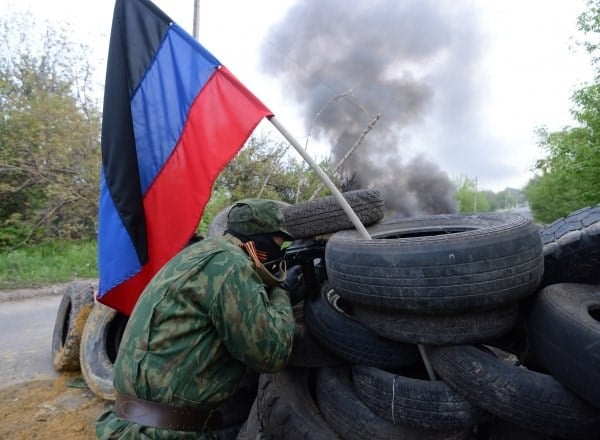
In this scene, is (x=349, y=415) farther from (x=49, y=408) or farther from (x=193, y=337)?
(x=49, y=408)

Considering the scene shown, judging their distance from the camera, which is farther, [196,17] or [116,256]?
[196,17]

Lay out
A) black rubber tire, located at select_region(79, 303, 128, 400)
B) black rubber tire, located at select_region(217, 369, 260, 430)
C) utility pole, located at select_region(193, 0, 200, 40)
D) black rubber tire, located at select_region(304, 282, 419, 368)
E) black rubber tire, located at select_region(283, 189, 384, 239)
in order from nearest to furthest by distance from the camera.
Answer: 1. black rubber tire, located at select_region(304, 282, 419, 368)
2. black rubber tire, located at select_region(217, 369, 260, 430)
3. black rubber tire, located at select_region(283, 189, 384, 239)
4. black rubber tire, located at select_region(79, 303, 128, 400)
5. utility pole, located at select_region(193, 0, 200, 40)

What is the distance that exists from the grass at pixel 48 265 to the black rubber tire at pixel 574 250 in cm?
892

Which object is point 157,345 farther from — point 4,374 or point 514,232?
point 4,374

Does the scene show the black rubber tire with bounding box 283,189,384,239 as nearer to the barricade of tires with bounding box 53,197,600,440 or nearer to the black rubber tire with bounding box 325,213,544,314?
the barricade of tires with bounding box 53,197,600,440

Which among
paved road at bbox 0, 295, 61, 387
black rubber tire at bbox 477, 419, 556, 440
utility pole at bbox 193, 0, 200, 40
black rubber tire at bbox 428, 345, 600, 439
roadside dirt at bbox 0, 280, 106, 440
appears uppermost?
utility pole at bbox 193, 0, 200, 40

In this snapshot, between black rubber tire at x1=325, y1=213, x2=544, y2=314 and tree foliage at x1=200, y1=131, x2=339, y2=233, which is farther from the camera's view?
tree foliage at x1=200, y1=131, x2=339, y2=233

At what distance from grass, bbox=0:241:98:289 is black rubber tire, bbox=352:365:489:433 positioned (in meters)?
8.31

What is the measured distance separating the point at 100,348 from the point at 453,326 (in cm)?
297

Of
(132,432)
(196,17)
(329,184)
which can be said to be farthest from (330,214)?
(196,17)

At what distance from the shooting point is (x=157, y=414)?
5.73 ft

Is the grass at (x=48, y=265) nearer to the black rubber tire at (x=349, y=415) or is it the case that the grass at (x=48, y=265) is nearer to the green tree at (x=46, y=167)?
the green tree at (x=46, y=167)

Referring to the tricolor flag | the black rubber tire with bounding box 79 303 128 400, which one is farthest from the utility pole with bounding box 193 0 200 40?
the tricolor flag

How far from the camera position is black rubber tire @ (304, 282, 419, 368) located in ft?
7.55
